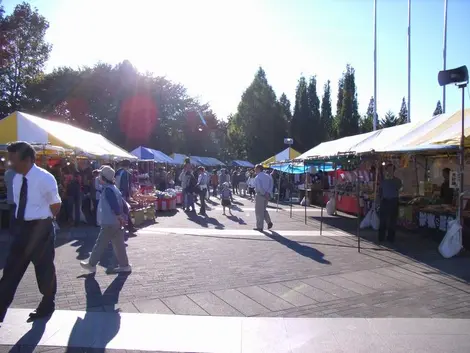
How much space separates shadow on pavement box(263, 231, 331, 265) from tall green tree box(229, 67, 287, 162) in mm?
37311

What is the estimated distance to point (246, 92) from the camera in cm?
4784

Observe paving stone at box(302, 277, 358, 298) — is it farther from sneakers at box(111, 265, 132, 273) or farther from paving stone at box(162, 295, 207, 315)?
sneakers at box(111, 265, 132, 273)

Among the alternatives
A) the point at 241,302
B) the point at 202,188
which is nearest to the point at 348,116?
the point at 202,188

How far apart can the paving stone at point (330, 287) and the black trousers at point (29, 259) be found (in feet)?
11.6

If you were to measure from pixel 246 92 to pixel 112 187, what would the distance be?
1691 inches

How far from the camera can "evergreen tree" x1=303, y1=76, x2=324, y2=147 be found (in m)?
46.9

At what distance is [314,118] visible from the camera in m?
47.2

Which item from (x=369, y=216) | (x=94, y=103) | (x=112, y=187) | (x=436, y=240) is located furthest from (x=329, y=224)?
(x=94, y=103)

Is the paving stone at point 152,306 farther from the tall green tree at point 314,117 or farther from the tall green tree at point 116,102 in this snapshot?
the tall green tree at point 314,117

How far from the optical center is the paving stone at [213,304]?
479cm

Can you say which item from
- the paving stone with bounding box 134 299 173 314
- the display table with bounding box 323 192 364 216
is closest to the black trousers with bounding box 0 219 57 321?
the paving stone with bounding box 134 299 173 314

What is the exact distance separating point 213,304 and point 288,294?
109 centimetres

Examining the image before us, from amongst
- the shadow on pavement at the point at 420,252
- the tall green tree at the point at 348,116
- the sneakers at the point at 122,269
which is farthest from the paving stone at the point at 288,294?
the tall green tree at the point at 348,116

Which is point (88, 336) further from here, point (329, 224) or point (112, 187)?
point (329, 224)
